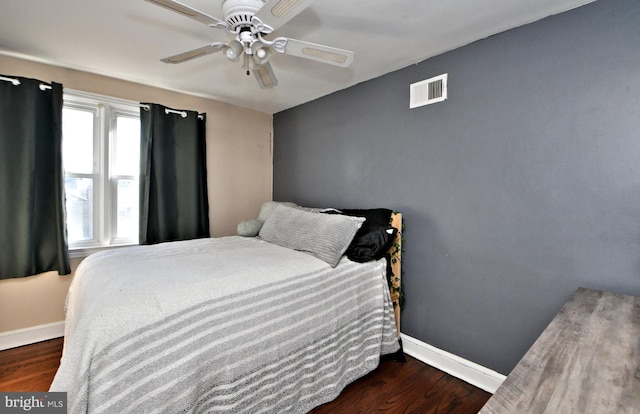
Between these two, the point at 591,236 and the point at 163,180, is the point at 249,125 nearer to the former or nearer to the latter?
the point at 163,180

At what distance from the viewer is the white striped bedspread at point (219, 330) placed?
1.02 m

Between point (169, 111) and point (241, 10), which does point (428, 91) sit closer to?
point (241, 10)

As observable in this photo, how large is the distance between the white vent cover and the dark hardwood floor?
79.4 inches

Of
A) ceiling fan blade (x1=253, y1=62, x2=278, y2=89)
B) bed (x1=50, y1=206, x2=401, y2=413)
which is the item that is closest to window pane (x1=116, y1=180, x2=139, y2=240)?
bed (x1=50, y1=206, x2=401, y2=413)

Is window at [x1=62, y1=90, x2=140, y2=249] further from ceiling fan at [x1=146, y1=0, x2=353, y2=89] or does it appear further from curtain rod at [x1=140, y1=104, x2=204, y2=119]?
ceiling fan at [x1=146, y1=0, x2=353, y2=89]

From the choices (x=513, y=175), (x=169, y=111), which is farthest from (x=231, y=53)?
(x=513, y=175)

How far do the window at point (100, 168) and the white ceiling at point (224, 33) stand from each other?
13.2 inches

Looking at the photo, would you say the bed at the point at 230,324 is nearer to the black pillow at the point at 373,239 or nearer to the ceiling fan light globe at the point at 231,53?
the black pillow at the point at 373,239

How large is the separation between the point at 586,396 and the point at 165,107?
3.45 metres

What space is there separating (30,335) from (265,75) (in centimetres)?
289

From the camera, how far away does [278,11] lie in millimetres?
1214

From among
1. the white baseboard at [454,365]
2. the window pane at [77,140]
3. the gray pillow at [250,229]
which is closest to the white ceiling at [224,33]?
the window pane at [77,140]

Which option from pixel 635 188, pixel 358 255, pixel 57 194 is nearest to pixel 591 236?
pixel 635 188

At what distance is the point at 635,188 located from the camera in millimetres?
1388
